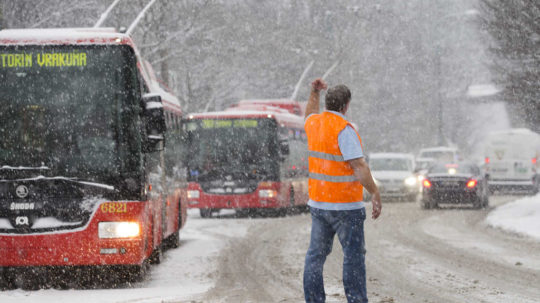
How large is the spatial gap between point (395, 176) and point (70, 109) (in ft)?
77.2

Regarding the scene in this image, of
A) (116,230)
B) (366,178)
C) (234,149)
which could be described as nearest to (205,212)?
(234,149)

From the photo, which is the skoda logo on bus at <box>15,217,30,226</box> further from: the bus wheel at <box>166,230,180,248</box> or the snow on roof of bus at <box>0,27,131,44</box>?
the bus wheel at <box>166,230,180,248</box>

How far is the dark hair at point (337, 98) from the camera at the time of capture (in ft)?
24.4

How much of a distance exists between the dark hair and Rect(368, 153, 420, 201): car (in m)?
25.1

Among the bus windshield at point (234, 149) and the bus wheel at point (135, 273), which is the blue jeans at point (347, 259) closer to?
the bus wheel at point (135, 273)

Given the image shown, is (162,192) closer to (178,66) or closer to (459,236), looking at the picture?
(459,236)

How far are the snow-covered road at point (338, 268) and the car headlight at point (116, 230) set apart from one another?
614 millimetres

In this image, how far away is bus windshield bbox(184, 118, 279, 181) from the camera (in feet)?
79.1

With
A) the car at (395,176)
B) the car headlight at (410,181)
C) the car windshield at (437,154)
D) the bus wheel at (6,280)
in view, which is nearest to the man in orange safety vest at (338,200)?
the bus wheel at (6,280)

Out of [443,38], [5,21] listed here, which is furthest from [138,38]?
[443,38]

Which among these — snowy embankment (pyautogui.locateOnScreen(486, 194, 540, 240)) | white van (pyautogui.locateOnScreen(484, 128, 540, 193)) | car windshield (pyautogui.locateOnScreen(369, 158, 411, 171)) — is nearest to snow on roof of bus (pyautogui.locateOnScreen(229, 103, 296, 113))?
snowy embankment (pyautogui.locateOnScreen(486, 194, 540, 240))

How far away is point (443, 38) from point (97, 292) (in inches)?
2793

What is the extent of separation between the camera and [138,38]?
35656 millimetres

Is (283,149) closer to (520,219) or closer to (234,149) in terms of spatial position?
(234,149)
